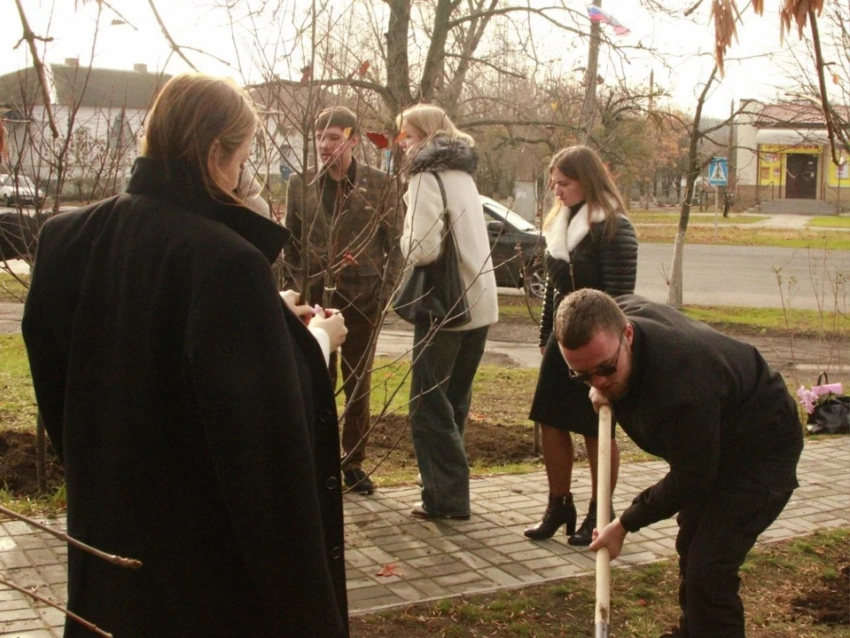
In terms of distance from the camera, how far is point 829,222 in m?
46.8

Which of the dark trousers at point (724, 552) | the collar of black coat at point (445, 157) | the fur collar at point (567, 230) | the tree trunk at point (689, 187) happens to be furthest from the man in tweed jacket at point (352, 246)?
the tree trunk at point (689, 187)

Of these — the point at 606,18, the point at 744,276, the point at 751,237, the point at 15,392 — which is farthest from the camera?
the point at 751,237

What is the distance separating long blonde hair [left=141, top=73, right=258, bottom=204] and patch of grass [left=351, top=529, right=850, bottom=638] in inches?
93.3

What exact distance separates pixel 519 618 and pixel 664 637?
→ 62 centimetres

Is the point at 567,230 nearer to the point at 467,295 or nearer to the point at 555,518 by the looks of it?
the point at 467,295

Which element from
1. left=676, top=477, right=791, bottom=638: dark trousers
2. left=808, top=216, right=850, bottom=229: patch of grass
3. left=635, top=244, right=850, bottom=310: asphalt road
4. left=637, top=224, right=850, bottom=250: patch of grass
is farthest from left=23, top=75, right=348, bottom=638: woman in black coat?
left=808, top=216, right=850, bottom=229: patch of grass

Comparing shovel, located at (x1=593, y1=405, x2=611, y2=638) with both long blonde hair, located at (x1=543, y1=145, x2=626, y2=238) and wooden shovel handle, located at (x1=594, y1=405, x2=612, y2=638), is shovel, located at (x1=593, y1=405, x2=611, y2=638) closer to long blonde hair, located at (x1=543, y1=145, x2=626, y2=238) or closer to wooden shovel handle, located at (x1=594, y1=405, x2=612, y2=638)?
wooden shovel handle, located at (x1=594, y1=405, x2=612, y2=638)

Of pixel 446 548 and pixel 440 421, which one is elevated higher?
pixel 440 421

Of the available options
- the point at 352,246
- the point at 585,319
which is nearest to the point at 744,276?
the point at 352,246

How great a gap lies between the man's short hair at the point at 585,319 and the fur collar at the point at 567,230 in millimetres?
1854

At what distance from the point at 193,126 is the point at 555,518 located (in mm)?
3490

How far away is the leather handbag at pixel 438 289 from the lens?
17.3ft

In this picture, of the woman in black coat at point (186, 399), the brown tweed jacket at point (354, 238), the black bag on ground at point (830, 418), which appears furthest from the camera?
the black bag on ground at point (830, 418)

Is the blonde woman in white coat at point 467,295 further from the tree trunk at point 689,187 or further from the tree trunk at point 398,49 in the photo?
the tree trunk at point 689,187
